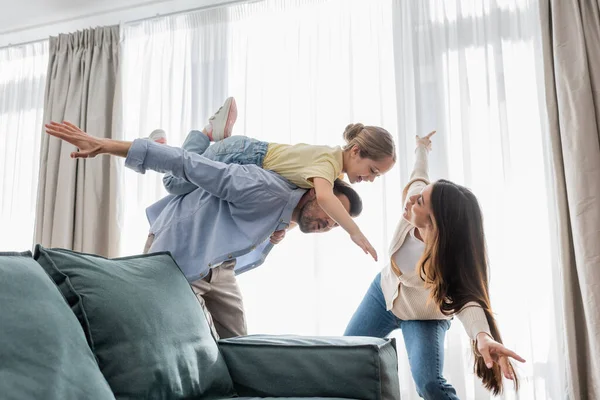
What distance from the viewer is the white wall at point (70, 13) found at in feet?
12.1

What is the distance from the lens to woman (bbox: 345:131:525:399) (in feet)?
6.28

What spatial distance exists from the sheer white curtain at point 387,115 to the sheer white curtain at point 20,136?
2.82 ft

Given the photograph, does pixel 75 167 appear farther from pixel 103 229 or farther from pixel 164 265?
pixel 164 265

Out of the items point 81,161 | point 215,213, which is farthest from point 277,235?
point 81,161

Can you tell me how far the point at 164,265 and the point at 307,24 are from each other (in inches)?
83.2

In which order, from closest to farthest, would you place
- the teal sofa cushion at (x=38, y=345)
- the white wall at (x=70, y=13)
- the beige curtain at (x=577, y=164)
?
the teal sofa cushion at (x=38, y=345), the beige curtain at (x=577, y=164), the white wall at (x=70, y=13)

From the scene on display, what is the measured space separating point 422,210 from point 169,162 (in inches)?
36.0

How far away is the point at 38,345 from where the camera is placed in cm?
102

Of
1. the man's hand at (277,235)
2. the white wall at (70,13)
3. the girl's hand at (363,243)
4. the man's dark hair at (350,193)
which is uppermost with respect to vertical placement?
the white wall at (70,13)

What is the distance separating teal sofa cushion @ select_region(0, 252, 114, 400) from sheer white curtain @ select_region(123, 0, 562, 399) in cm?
204

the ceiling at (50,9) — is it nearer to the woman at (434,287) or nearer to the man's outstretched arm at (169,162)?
the man's outstretched arm at (169,162)

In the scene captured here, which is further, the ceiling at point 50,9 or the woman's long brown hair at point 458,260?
the ceiling at point 50,9

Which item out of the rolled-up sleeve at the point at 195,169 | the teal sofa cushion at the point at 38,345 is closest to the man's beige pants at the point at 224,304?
the rolled-up sleeve at the point at 195,169

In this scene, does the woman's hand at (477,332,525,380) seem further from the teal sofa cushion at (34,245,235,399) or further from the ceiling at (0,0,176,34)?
the ceiling at (0,0,176,34)
